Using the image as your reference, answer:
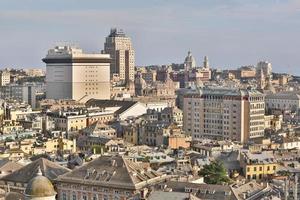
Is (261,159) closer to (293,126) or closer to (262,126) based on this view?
(262,126)

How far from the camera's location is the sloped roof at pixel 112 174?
42.3 meters

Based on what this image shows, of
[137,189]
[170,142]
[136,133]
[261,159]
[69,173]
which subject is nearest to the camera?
[137,189]

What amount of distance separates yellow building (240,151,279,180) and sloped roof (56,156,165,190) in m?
18.3

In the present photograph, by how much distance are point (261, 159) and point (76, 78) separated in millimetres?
94677

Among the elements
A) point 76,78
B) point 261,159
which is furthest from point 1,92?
point 261,159

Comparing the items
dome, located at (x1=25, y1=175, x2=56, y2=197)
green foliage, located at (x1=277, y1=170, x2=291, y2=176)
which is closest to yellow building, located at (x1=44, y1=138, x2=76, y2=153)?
green foliage, located at (x1=277, y1=170, x2=291, y2=176)

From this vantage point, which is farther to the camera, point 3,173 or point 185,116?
point 185,116

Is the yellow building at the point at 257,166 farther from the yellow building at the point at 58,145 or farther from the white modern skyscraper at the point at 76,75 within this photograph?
the white modern skyscraper at the point at 76,75

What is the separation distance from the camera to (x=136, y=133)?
297 ft

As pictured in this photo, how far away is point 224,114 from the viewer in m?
98.3

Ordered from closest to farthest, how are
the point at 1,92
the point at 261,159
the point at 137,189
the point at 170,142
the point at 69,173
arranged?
the point at 137,189, the point at 69,173, the point at 261,159, the point at 170,142, the point at 1,92

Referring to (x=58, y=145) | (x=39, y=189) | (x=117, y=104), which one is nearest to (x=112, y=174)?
(x=39, y=189)

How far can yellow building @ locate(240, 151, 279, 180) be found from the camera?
61.2m

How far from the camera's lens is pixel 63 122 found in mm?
100250
